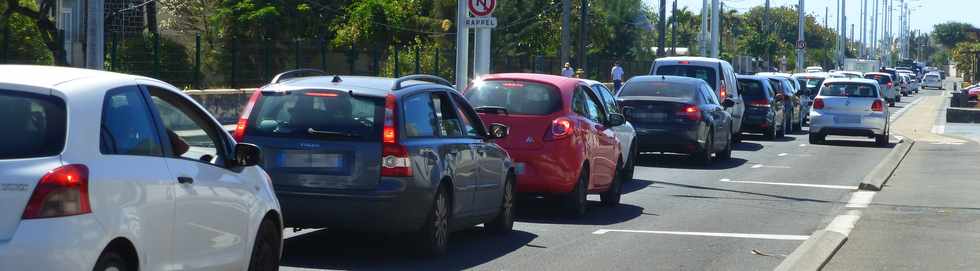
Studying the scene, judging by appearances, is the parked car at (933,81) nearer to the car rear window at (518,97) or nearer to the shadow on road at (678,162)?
the shadow on road at (678,162)

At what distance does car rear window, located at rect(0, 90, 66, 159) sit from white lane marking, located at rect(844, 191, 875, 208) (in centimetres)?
1196

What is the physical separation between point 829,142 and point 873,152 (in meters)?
3.61

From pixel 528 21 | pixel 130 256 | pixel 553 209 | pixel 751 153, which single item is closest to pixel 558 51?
pixel 528 21

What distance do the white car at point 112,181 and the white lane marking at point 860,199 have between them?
1020 centimetres

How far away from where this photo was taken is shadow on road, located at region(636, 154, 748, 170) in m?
23.6

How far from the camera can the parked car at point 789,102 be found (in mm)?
36375

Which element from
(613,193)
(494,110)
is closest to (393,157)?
(494,110)

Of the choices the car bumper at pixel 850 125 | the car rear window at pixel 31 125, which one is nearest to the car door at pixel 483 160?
the car rear window at pixel 31 125

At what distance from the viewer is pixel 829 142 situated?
33250 millimetres

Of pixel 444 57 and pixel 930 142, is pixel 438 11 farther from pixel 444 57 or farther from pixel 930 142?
pixel 930 142

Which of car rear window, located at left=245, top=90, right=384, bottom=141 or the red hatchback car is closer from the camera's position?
car rear window, located at left=245, top=90, right=384, bottom=141

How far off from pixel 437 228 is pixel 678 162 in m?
14.1

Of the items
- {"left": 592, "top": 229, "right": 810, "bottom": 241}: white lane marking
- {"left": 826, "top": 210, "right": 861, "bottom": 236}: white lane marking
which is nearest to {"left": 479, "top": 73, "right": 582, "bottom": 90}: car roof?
{"left": 592, "top": 229, "right": 810, "bottom": 241}: white lane marking

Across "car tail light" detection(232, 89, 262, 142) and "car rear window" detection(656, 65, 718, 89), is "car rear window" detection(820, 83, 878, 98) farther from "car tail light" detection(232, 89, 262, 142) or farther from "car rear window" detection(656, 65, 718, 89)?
"car tail light" detection(232, 89, 262, 142)
